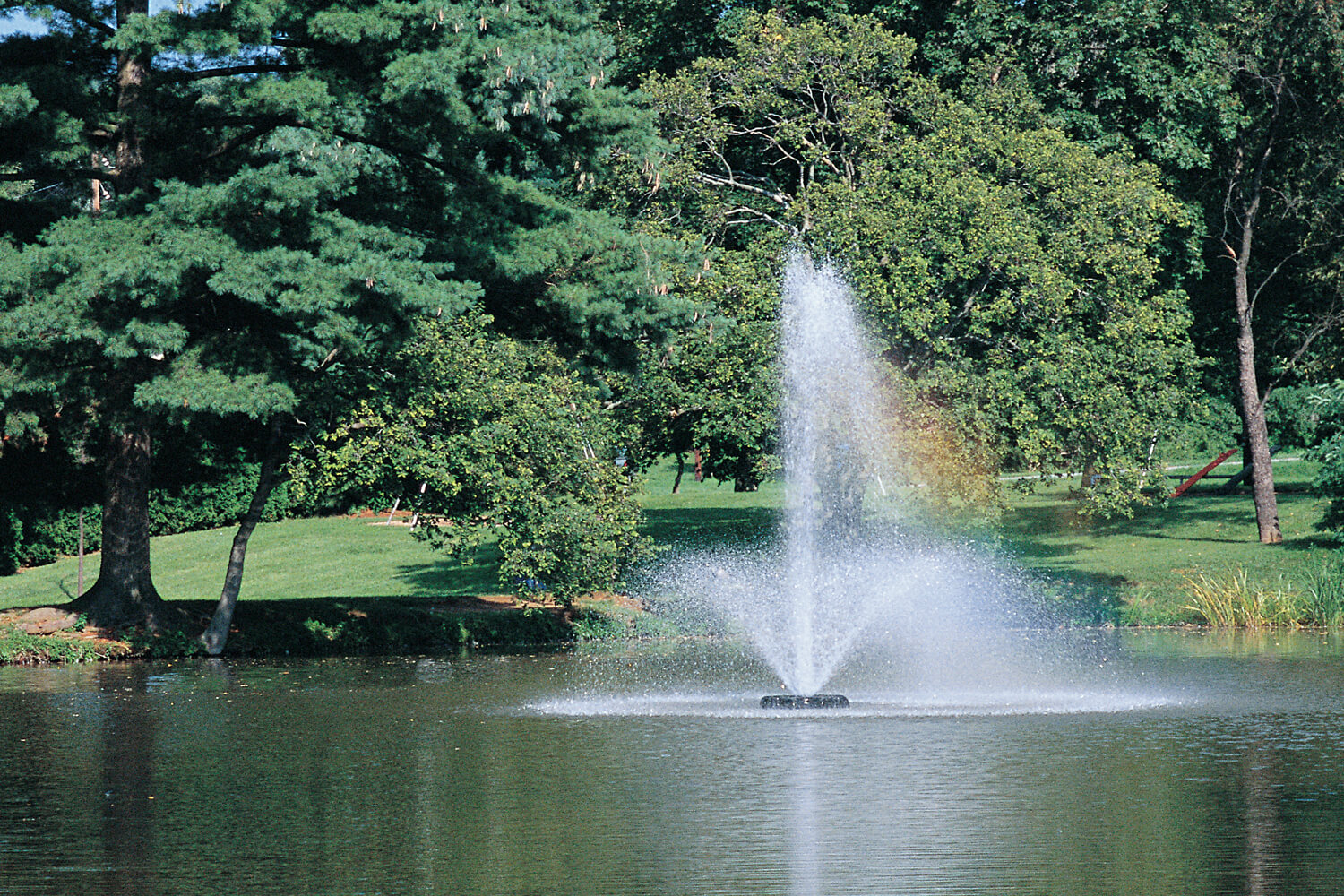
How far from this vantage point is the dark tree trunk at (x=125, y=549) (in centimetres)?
2844

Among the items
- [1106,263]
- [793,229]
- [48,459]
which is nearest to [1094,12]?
[1106,263]

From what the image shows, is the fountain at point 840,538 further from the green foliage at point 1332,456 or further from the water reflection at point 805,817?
the water reflection at point 805,817

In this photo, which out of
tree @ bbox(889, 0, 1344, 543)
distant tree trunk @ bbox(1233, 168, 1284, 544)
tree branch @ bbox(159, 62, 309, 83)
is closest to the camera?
tree branch @ bbox(159, 62, 309, 83)

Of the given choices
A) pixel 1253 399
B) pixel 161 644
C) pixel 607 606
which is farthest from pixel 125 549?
pixel 1253 399

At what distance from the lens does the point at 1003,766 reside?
1484 cm

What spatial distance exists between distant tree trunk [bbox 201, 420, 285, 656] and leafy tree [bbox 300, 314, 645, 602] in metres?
0.84

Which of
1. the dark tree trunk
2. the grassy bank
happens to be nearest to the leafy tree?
the grassy bank

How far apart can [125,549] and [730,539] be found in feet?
56.8

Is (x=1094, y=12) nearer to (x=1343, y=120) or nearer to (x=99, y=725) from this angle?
(x=1343, y=120)

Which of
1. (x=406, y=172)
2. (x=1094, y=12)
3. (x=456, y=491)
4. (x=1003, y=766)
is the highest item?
(x=1094, y=12)

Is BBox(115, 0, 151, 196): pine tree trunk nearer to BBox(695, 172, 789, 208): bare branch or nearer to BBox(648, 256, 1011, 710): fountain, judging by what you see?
BBox(695, 172, 789, 208): bare branch

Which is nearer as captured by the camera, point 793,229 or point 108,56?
point 108,56

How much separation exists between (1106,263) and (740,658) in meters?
11.7

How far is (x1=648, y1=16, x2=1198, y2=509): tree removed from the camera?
1254 inches
